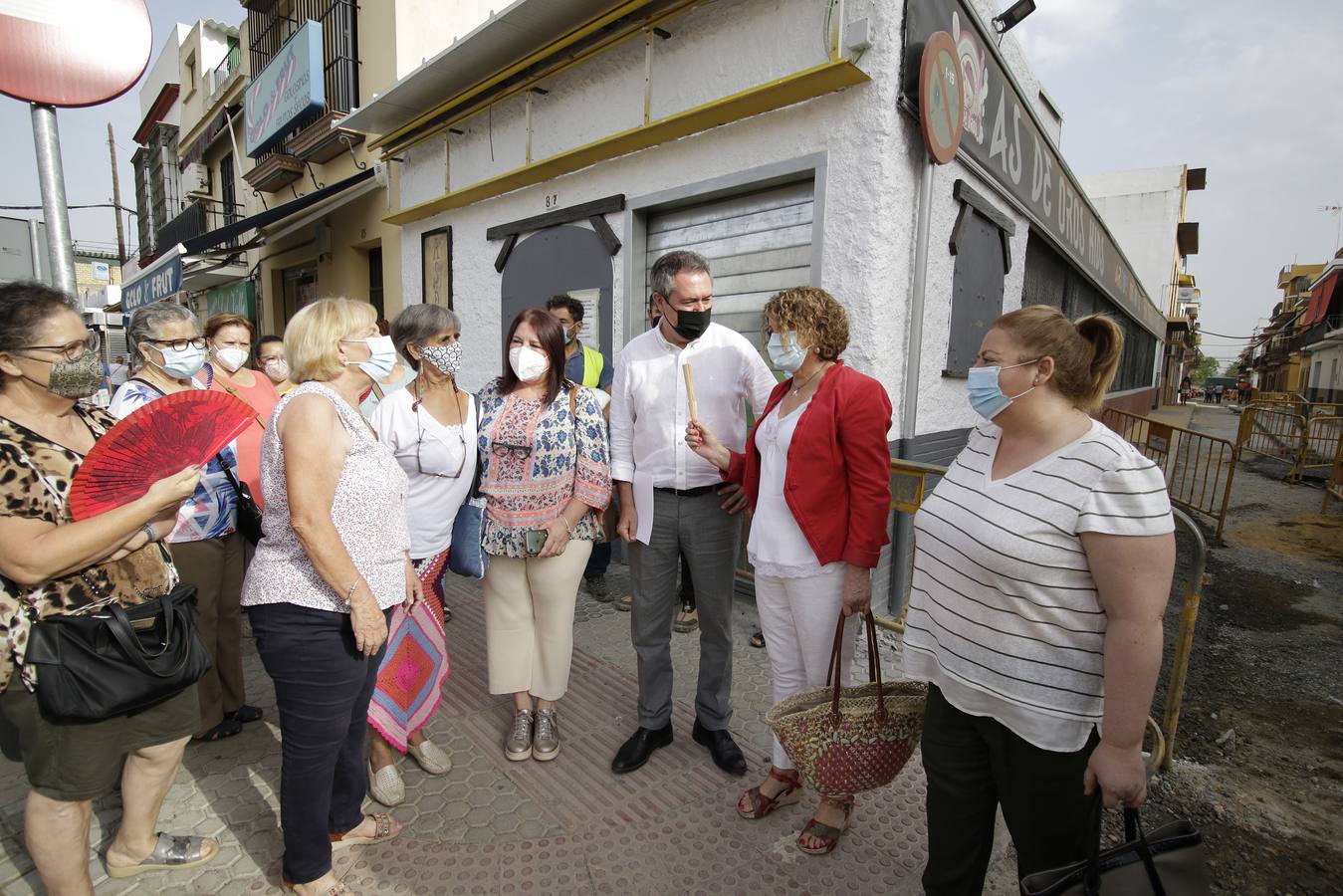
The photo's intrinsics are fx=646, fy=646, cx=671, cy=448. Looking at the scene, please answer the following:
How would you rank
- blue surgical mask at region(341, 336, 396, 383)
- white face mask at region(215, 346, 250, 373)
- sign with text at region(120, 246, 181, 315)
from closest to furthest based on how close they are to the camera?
1. blue surgical mask at region(341, 336, 396, 383)
2. white face mask at region(215, 346, 250, 373)
3. sign with text at region(120, 246, 181, 315)

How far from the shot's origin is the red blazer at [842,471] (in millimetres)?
2121

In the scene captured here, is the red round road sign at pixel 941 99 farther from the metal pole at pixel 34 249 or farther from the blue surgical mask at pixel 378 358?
the metal pole at pixel 34 249

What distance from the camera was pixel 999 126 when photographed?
552cm

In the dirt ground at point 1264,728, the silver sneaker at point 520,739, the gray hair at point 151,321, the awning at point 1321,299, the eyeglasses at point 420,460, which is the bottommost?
the dirt ground at point 1264,728

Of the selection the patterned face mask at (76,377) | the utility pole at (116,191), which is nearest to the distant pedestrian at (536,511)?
the patterned face mask at (76,377)

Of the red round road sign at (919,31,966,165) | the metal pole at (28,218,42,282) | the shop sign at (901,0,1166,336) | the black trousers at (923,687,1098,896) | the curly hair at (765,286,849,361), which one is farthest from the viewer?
the shop sign at (901,0,1166,336)

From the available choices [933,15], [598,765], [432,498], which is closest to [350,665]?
[432,498]

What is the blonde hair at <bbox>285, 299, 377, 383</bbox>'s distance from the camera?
195 centimetres

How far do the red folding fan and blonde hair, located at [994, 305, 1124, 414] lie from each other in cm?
210

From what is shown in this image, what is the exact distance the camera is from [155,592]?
6.24ft

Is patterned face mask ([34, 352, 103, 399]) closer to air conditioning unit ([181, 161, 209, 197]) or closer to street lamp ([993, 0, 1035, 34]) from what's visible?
street lamp ([993, 0, 1035, 34])

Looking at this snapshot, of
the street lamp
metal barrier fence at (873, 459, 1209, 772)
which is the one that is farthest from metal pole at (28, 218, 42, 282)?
the street lamp

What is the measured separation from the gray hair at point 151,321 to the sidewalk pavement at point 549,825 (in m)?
1.81

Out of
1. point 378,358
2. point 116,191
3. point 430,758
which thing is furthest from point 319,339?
point 116,191
